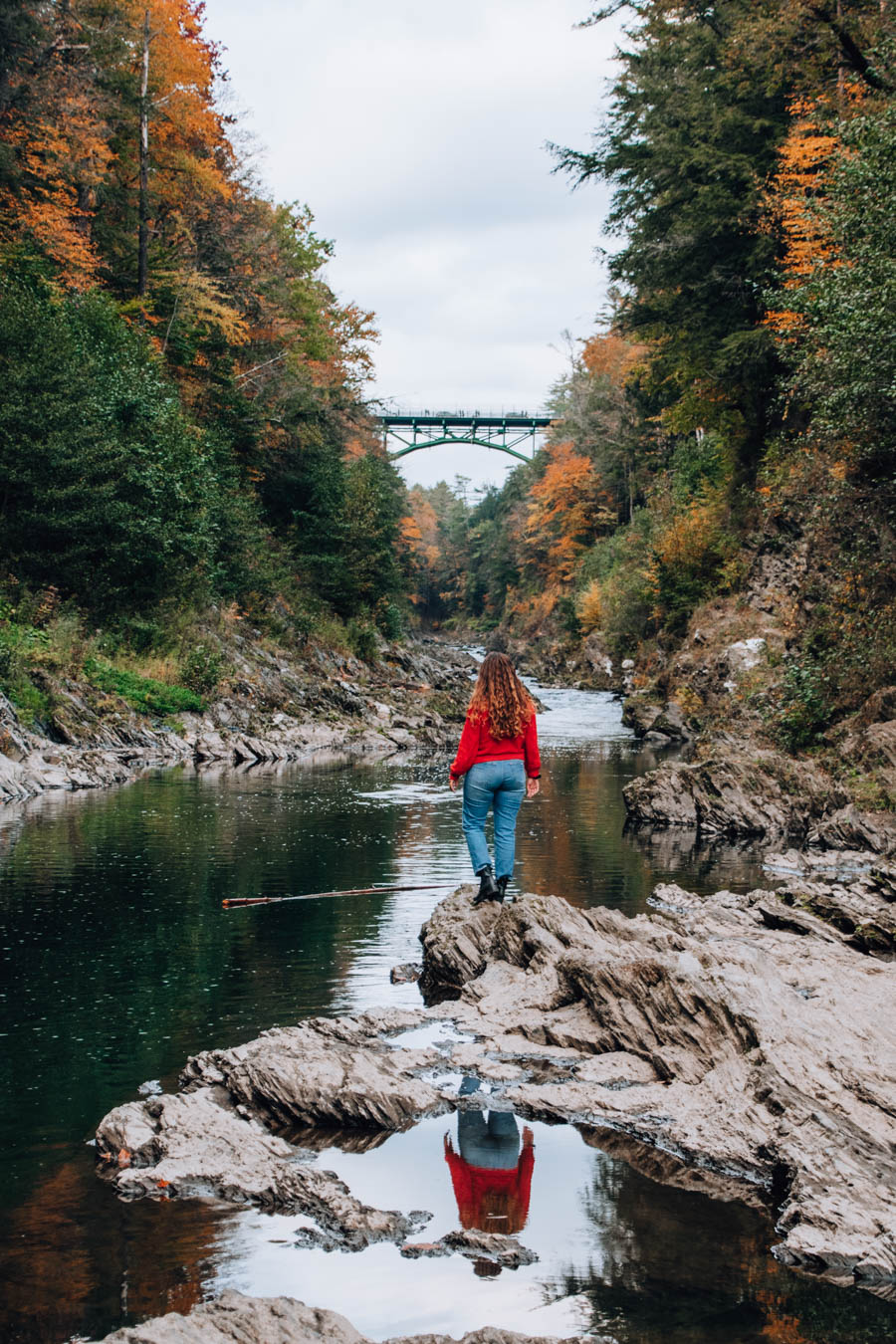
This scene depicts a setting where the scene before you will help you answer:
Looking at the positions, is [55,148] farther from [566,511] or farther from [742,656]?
[566,511]

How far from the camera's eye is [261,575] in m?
32.7

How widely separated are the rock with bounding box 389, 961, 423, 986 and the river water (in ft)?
0.55

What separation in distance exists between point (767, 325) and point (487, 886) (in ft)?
67.2

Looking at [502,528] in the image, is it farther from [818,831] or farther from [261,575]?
[818,831]

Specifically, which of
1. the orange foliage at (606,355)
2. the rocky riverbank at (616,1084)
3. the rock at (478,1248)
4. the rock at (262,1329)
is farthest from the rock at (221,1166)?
the orange foliage at (606,355)

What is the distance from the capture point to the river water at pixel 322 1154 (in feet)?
10.7

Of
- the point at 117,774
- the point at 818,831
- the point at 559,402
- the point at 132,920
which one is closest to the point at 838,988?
the point at 132,920

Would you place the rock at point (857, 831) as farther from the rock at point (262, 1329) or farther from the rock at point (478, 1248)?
the rock at point (262, 1329)

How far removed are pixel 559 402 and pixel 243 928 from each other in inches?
2891

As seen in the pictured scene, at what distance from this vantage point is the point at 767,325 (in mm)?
24406

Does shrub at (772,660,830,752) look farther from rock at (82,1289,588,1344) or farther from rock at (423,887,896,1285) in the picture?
rock at (82,1289,588,1344)

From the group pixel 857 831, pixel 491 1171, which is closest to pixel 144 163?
pixel 857 831

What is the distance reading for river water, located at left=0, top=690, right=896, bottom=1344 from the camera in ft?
10.7

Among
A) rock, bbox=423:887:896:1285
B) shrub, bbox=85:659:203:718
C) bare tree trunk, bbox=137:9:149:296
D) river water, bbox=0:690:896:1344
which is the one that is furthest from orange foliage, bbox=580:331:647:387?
rock, bbox=423:887:896:1285
